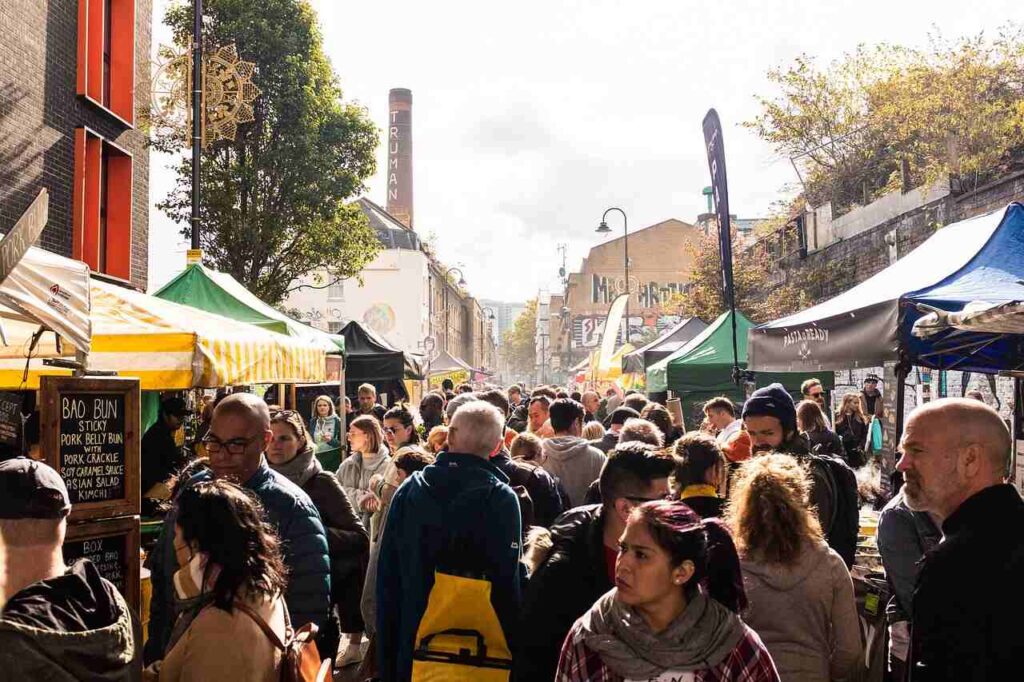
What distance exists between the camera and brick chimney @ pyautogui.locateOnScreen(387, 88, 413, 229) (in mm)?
84125

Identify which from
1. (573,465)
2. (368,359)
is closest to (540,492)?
(573,465)

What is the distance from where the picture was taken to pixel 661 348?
64.5ft

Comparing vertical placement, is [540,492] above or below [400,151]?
below

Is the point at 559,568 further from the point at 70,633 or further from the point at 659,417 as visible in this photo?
the point at 659,417

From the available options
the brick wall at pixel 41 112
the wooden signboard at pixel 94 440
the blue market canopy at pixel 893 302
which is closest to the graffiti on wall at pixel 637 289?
the brick wall at pixel 41 112

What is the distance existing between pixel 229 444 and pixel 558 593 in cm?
Result: 169

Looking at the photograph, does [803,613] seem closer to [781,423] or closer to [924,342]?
[781,423]

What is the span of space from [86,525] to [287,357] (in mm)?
3904

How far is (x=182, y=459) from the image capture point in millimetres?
9148

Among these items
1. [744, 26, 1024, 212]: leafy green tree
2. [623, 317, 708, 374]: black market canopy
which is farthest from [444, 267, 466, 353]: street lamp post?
[623, 317, 708, 374]: black market canopy

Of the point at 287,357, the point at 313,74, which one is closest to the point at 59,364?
the point at 287,357

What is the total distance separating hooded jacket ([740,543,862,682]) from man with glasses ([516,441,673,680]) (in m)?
0.56

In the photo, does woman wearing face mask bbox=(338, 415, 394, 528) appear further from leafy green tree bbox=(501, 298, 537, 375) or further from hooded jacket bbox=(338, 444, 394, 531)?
leafy green tree bbox=(501, 298, 537, 375)

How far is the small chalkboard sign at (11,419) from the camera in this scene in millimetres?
6750
